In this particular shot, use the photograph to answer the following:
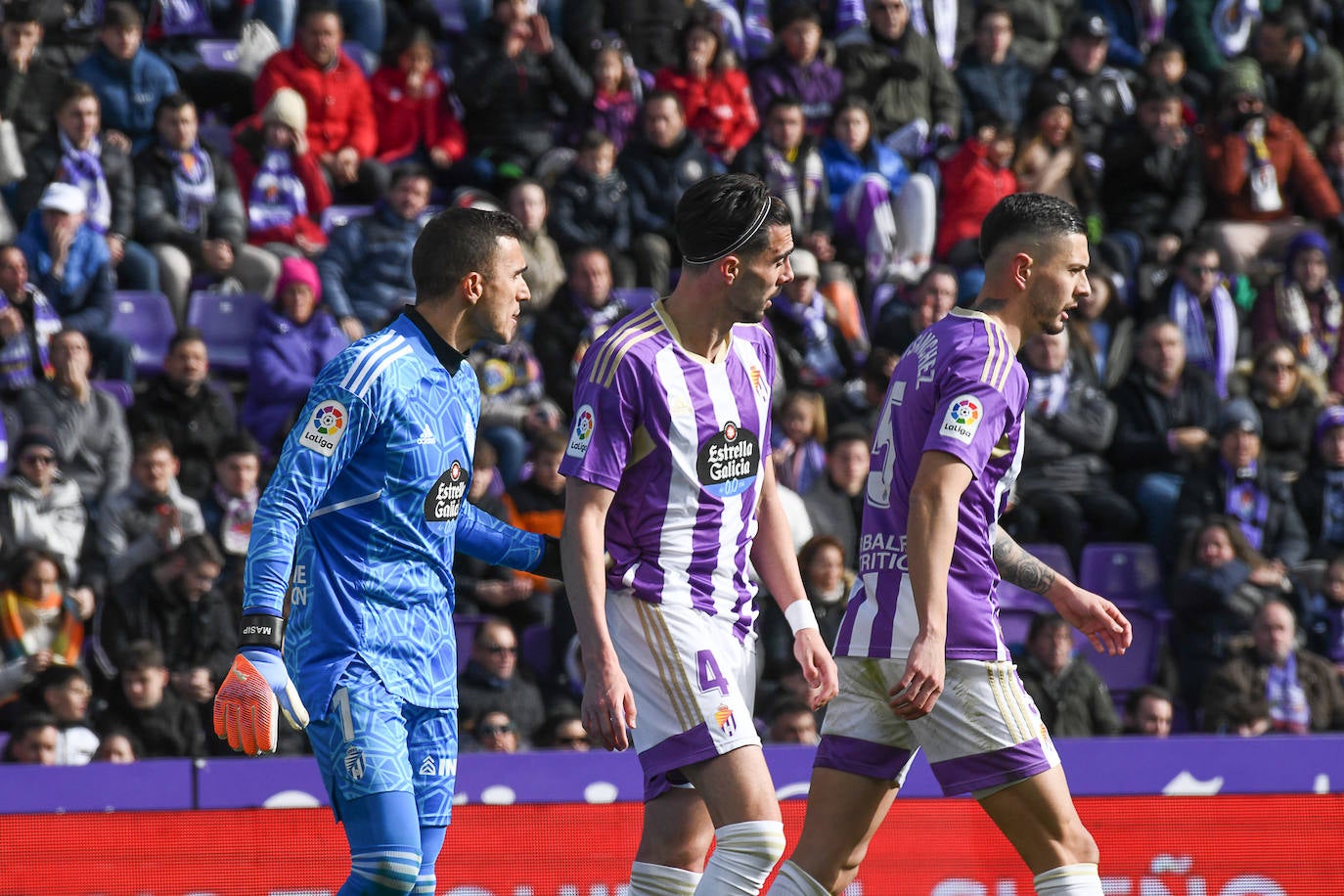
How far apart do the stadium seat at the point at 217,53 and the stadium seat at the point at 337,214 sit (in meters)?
1.82

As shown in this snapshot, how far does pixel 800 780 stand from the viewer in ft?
24.7

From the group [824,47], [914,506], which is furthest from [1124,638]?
[824,47]

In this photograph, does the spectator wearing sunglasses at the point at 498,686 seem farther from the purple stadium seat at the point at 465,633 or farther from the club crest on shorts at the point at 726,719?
the club crest on shorts at the point at 726,719

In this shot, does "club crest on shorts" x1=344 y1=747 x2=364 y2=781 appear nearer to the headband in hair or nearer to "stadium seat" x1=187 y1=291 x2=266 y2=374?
the headband in hair

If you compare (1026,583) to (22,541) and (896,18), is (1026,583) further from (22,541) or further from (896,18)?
(896,18)

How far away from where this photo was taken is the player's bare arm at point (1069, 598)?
521 centimetres

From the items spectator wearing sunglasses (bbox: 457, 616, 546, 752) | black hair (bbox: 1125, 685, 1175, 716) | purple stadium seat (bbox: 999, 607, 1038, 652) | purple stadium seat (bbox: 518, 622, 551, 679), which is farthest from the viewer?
purple stadium seat (bbox: 999, 607, 1038, 652)

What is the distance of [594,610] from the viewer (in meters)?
4.70

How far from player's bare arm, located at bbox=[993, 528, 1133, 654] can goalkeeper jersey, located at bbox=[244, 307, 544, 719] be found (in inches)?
64.6

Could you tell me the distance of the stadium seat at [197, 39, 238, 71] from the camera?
46.1 ft

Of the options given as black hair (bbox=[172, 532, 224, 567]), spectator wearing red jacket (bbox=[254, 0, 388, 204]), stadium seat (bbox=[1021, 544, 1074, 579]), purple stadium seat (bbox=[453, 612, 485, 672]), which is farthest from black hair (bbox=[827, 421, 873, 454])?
spectator wearing red jacket (bbox=[254, 0, 388, 204])

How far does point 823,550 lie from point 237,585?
3161 mm

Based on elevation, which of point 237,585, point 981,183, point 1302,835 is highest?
point 981,183

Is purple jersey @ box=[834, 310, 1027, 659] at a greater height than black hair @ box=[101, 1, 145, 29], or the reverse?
black hair @ box=[101, 1, 145, 29]
